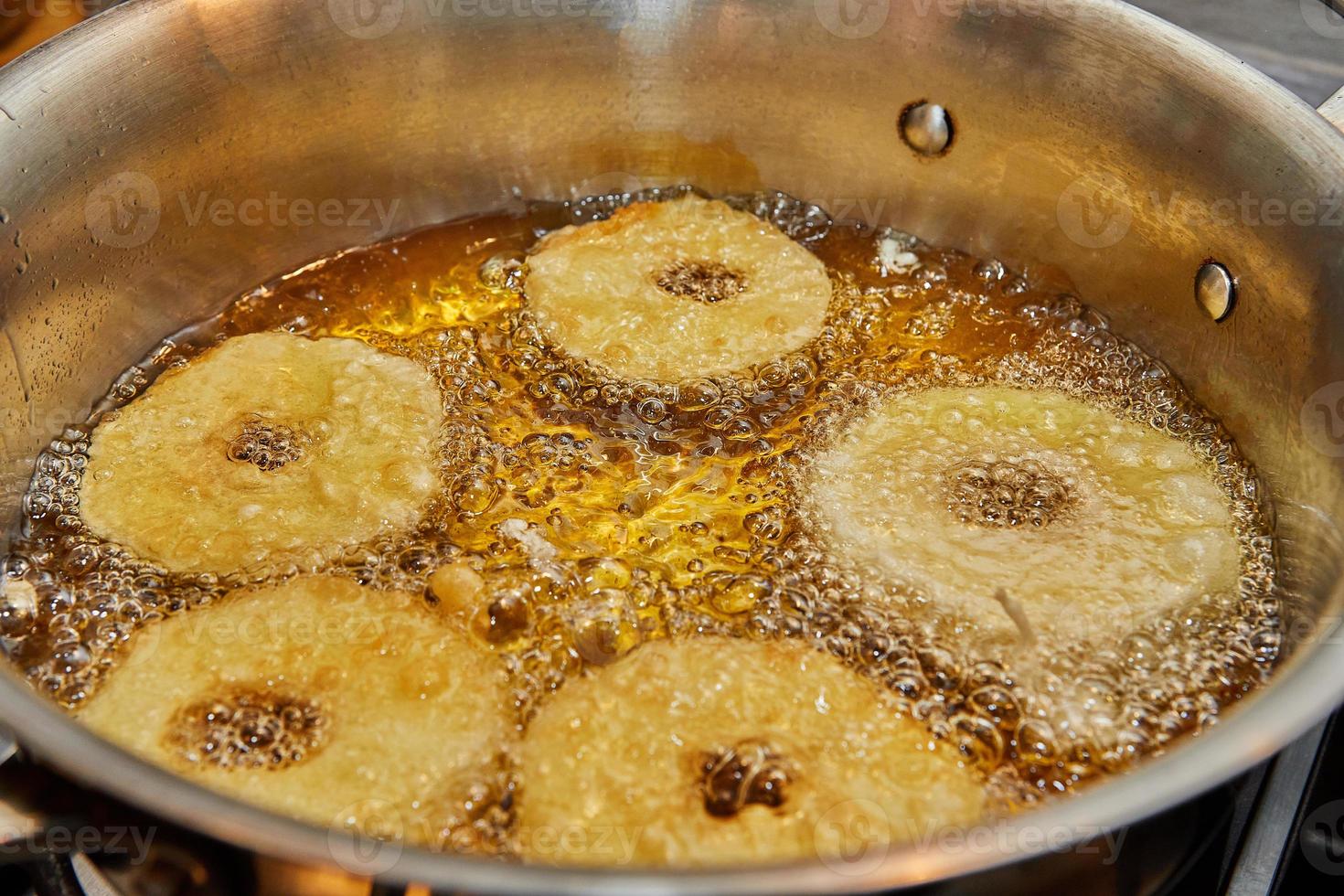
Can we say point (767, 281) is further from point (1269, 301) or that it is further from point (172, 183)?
point (172, 183)

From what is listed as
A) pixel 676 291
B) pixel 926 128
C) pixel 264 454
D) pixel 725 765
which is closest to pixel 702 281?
pixel 676 291

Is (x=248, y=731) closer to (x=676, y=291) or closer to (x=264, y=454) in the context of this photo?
(x=264, y=454)

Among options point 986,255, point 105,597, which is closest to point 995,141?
point 986,255

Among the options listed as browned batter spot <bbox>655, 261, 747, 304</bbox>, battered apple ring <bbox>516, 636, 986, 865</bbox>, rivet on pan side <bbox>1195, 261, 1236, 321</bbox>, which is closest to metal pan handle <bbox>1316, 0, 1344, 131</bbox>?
rivet on pan side <bbox>1195, 261, 1236, 321</bbox>

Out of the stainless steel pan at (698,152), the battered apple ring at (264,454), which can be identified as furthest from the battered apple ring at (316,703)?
the stainless steel pan at (698,152)

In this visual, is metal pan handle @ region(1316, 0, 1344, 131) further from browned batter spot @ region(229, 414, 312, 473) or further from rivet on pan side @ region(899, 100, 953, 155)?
browned batter spot @ region(229, 414, 312, 473)

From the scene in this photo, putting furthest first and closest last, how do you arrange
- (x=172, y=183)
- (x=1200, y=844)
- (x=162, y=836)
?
(x=172, y=183)
(x=1200, y=844)
(x=162, y=836)
